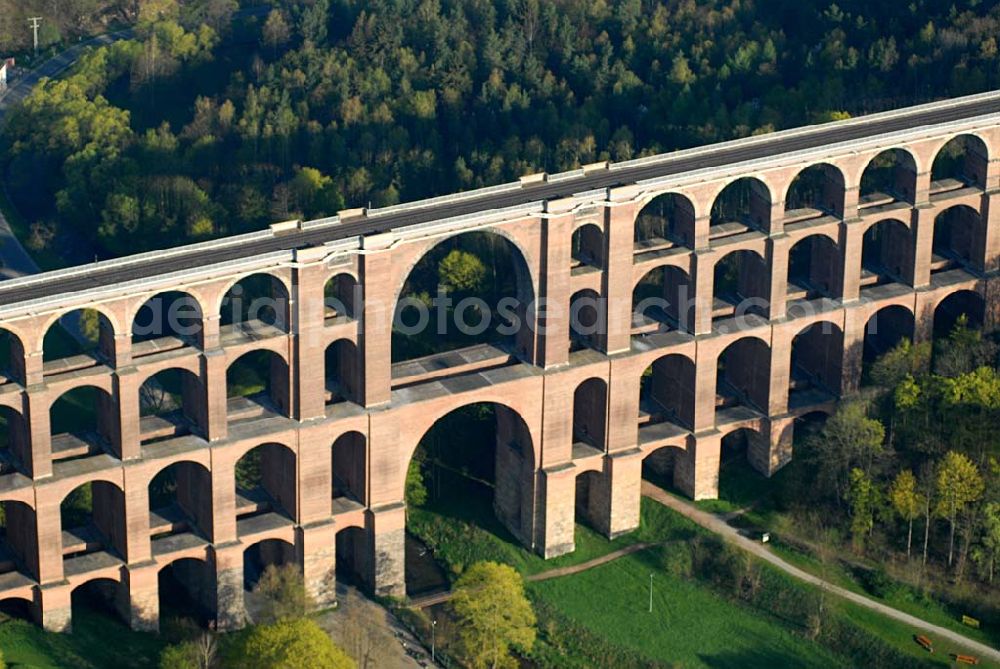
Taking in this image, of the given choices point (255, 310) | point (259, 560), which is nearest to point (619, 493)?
point (259, 560)

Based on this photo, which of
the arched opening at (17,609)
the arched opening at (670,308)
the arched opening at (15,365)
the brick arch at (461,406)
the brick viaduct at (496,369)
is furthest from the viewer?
the arched opening at (670,308)

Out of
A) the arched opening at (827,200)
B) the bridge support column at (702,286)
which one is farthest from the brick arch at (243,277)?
the arched opening at (827,200)

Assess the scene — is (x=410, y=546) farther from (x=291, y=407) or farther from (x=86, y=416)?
(x=86, y=416)

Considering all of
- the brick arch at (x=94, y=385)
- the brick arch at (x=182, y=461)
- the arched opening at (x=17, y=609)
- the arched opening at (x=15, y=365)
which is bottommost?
the arched opening at (x=17, y=609)

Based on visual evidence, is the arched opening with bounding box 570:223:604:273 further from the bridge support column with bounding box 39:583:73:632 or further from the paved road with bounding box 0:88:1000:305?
the bridge support column with bounding box 39:583:73:632

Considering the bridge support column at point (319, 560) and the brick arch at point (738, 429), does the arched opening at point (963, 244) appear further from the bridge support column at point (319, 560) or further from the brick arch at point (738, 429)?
the bridge support column at point (319, 560)

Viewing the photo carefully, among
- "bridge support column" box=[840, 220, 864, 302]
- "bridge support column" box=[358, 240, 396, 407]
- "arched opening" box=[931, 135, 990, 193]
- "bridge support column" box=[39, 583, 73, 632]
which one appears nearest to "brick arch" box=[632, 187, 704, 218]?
"bridge support column" box=[840, 220, 864, 302]
